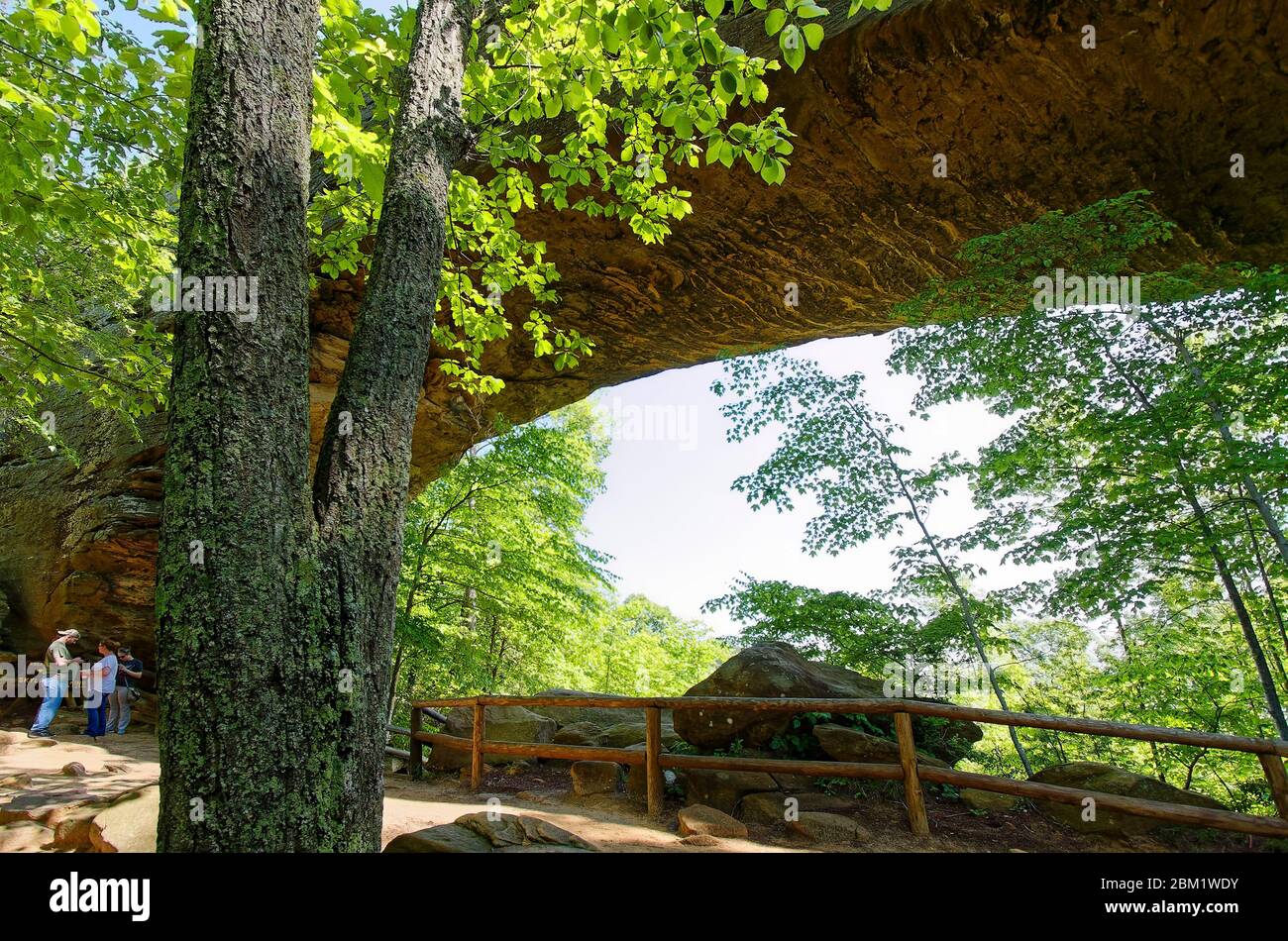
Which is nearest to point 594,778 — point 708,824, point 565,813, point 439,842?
point 565,813

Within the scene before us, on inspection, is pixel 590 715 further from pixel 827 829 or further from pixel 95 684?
pixel 95 684

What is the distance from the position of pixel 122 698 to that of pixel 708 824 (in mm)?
10131

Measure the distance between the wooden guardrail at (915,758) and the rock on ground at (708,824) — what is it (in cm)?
51

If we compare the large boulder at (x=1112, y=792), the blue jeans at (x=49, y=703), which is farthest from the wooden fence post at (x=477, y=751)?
the blue jeans at (x=49, y=703)

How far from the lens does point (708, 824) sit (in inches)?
205

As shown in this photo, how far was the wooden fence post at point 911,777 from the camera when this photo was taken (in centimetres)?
524

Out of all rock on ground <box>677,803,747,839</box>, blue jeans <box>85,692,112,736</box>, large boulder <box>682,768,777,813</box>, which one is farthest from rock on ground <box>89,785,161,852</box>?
blue jeans <box>85,692,112,736</box>

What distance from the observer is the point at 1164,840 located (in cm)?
492

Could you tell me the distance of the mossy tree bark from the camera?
1.76 m

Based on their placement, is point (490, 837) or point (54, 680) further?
point (54, 680)

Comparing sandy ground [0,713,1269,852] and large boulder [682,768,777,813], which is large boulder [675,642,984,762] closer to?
large boulder [682,768,777,813]

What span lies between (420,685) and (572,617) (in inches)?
272
